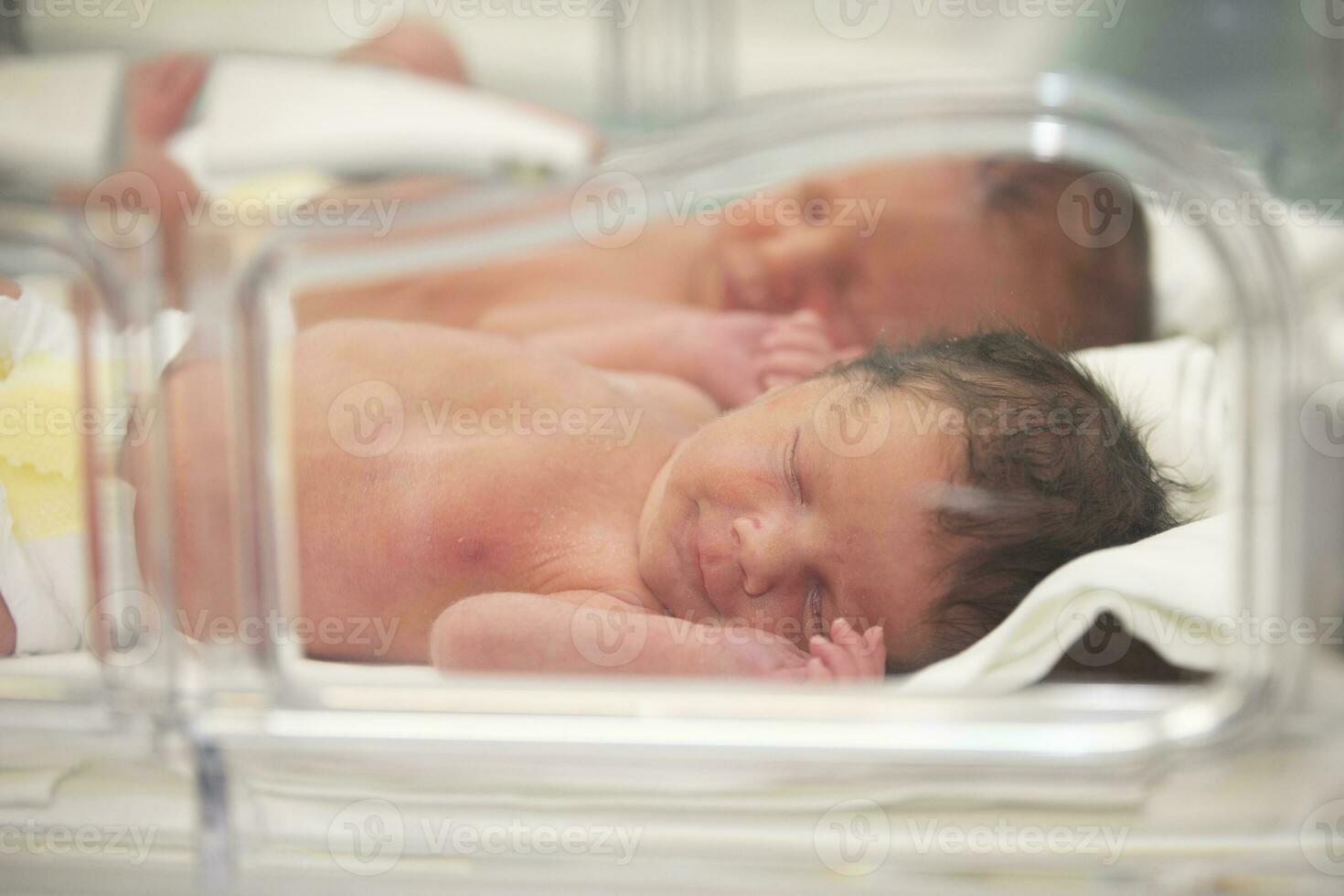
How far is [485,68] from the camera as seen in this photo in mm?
1249

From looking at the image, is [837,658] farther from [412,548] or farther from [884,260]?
[884,260]

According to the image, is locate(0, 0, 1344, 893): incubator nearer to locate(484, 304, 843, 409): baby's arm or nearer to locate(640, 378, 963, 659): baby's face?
locate(640, 378, 963, 659): baby's face

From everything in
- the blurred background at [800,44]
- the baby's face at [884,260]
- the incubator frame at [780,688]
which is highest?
the blurred background at [800,44]

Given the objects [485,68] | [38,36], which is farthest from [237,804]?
[485,68]

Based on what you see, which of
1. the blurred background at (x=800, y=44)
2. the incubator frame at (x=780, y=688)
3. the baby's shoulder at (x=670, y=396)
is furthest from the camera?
the blurred background at (x=800, y=44)

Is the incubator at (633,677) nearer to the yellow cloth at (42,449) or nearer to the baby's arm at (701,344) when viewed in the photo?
the yellow cloth at (42,449)

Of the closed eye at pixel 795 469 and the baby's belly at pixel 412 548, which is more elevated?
the closed eye at pixel 795 469

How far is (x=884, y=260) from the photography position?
791 mm

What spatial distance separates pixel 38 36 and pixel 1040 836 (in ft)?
3.08

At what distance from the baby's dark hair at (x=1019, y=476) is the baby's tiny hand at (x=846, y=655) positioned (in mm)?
28

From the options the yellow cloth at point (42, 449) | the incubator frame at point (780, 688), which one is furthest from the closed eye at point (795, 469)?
the yellow cloth at point (42, 449)

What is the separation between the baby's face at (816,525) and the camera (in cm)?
55

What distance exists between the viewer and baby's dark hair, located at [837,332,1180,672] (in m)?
0.54

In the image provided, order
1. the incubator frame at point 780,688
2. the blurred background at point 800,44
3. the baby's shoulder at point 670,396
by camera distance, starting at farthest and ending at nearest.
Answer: the blurred background at point 800,44, the baby's shoulder at point 670,396, the incubator frame at point 780,688
